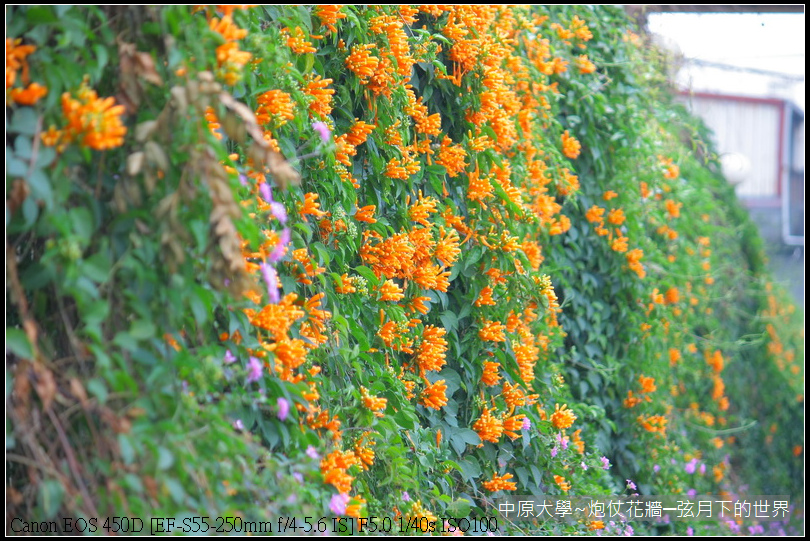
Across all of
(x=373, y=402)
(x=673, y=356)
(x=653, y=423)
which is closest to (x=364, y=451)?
(x=373, y=402)

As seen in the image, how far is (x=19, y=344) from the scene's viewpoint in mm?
1294

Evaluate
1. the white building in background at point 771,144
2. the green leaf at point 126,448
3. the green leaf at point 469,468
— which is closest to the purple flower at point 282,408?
the green leaf at point 126,448

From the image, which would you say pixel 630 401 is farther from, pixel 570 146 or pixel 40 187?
pixel 40 187

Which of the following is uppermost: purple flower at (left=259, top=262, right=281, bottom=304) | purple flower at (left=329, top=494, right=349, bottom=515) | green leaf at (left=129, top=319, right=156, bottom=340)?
green leaf at (left=129, top=319, right=156, bottom=340)

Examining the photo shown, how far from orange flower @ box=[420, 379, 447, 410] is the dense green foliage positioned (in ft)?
0.03

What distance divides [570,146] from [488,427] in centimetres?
152

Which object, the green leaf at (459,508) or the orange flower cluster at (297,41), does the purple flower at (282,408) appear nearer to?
the green leaf at (459,508)

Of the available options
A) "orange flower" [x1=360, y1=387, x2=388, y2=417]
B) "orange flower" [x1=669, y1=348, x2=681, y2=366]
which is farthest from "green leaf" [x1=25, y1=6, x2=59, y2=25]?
"orange flower" [x1=669, y1=348, x2=681, y2=366]

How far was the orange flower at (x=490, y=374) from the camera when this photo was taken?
2.66m

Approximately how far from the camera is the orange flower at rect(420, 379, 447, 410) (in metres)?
2.40

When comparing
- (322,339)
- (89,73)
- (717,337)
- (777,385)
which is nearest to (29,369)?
(89,73)

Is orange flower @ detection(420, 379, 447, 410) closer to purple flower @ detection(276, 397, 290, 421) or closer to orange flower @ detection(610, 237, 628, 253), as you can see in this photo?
purple flower @ detection(276, 397, 290, 421)

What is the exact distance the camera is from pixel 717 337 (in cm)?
520

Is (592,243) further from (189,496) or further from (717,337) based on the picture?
(189,496)
